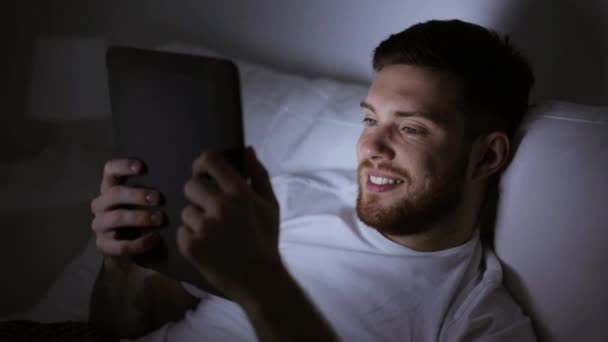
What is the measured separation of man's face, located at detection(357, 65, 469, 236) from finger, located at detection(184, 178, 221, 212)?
1.45ft

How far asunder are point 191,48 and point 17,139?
689mm

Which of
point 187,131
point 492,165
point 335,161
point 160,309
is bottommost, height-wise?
point 160,309

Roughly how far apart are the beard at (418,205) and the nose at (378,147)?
2 centimetres

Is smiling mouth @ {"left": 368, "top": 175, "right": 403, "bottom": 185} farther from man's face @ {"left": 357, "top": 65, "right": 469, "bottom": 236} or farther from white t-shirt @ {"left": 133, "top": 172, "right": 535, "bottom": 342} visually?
white t-shirt @ {"left": 133, "top": 172, "right": 535, "bottom": 342}

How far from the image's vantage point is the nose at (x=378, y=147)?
2.81ft

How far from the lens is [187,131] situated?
24.0 inches

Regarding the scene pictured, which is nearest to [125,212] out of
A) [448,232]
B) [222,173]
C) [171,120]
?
[171,120]

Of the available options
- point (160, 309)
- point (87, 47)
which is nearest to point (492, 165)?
point (160, 309)

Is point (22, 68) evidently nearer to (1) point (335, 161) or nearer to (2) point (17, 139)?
(2) point (17, 139)

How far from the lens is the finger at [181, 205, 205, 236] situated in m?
0.48

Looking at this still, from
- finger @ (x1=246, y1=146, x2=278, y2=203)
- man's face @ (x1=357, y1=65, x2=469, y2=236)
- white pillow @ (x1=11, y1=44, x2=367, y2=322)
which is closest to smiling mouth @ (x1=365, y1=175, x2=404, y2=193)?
man's face @ (x1=357, y1=65, x2=469, y2=236)

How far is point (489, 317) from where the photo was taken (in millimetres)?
742

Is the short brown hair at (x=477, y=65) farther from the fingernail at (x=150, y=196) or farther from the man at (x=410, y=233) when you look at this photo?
the fingernail at (x=150, y=196)

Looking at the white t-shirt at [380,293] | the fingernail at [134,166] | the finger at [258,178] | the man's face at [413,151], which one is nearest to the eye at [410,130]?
the man's face at [413,151]
